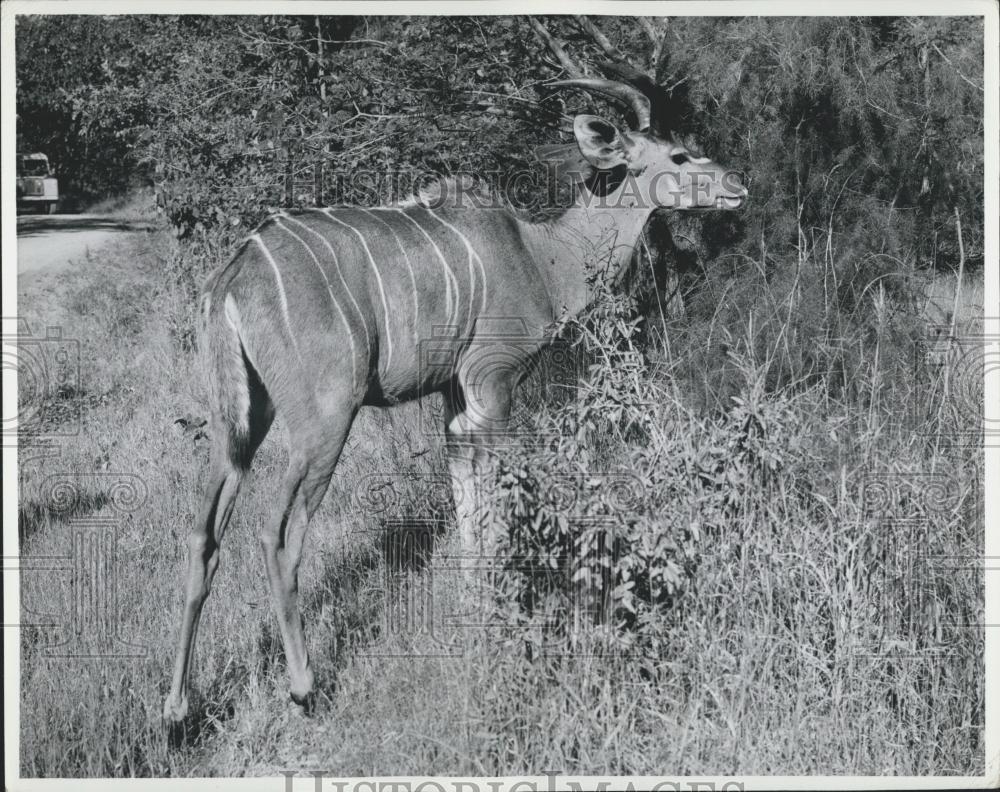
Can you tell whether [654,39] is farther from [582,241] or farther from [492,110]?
[582,241]

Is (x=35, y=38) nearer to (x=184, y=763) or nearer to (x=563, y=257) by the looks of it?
(x=563, y=257)

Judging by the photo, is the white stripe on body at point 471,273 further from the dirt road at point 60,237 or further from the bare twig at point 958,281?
the bare twig at point 958,281

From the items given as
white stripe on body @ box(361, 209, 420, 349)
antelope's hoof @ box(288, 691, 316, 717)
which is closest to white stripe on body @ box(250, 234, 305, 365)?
white stripe on body @ box(361, 209, 420, 349)

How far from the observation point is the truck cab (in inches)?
179

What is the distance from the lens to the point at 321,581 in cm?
453

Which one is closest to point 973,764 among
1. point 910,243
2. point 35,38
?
point 910,243

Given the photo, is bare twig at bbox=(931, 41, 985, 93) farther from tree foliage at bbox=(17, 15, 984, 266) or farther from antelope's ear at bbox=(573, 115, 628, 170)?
antelope's ear at bbox=(573, 115, 628, 170)

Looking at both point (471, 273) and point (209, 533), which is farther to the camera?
point (471, 273)

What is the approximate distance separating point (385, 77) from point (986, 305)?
2483mm

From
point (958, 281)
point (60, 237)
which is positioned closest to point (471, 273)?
point (60, 237)

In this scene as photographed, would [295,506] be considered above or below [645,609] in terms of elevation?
above

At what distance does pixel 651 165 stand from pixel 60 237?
7.53ft

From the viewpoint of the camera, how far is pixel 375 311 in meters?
4.41

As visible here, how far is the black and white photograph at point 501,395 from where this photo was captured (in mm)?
4246
